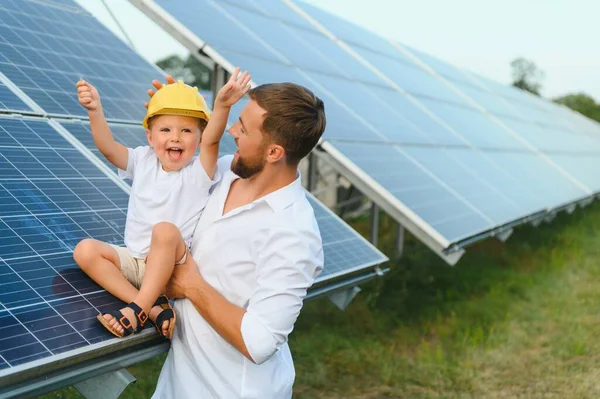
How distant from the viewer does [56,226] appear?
3.68m

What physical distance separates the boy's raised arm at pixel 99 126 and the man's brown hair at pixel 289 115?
2.66 feet


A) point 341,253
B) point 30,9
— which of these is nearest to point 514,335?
point 341,253

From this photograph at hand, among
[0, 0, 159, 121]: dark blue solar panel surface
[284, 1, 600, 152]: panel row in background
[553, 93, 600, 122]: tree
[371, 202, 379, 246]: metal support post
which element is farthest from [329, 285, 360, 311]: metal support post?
[553, 93, 600, 122]: tree

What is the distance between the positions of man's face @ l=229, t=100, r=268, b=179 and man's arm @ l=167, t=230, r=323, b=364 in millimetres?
316

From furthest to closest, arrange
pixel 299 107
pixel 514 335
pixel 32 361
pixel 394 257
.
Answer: pixel 394 257
pixel 514 335
pixel 299 107
pixel 32 361

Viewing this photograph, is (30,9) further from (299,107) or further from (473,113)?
(473,113)

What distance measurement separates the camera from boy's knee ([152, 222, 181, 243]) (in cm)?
302

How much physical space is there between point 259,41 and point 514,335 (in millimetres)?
4952

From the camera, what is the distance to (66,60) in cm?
623

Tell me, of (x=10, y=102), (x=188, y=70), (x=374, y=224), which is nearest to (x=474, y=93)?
(x=374, y=224)

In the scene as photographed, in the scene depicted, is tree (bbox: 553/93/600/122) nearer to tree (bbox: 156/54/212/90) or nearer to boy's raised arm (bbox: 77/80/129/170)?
tree (bbox: 156/54/212/90)

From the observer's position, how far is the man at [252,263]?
2822 millimetres

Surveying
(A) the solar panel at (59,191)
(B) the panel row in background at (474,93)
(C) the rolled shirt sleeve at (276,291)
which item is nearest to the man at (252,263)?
(C) the rolled shirt sleeve at (276,291)

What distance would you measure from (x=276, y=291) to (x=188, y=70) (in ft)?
311
